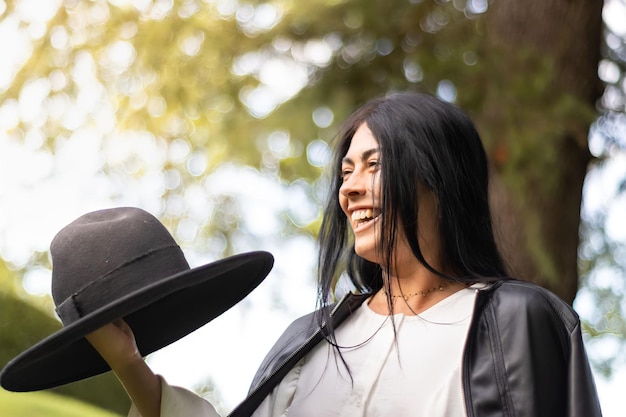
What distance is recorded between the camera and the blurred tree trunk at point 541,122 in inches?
183

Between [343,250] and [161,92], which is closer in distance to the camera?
[343,250]

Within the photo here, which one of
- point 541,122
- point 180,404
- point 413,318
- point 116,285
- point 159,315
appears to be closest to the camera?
point 116,285

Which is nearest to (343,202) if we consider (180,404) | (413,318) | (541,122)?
(413,318)

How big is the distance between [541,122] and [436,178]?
2335 mm

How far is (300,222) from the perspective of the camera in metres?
8.17

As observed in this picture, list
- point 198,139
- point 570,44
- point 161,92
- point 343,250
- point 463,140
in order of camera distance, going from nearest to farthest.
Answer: point 463,140, point 343,250, point 570,44, point 161,92, point 198,139

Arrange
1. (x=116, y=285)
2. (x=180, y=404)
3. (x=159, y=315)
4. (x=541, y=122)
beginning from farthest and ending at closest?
(x=541, y=122)
(x=159, y=315)
(x=180, y=404)
(x=116, y=285)

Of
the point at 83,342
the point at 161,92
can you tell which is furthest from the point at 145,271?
the point at 161,92

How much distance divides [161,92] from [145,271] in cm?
391

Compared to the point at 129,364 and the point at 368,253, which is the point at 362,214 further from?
the point at 129,364

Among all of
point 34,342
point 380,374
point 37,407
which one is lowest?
point 37,407

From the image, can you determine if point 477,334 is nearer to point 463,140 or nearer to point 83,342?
point 463,140

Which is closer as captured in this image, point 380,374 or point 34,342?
point 380,374

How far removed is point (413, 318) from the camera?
8.05 feet
